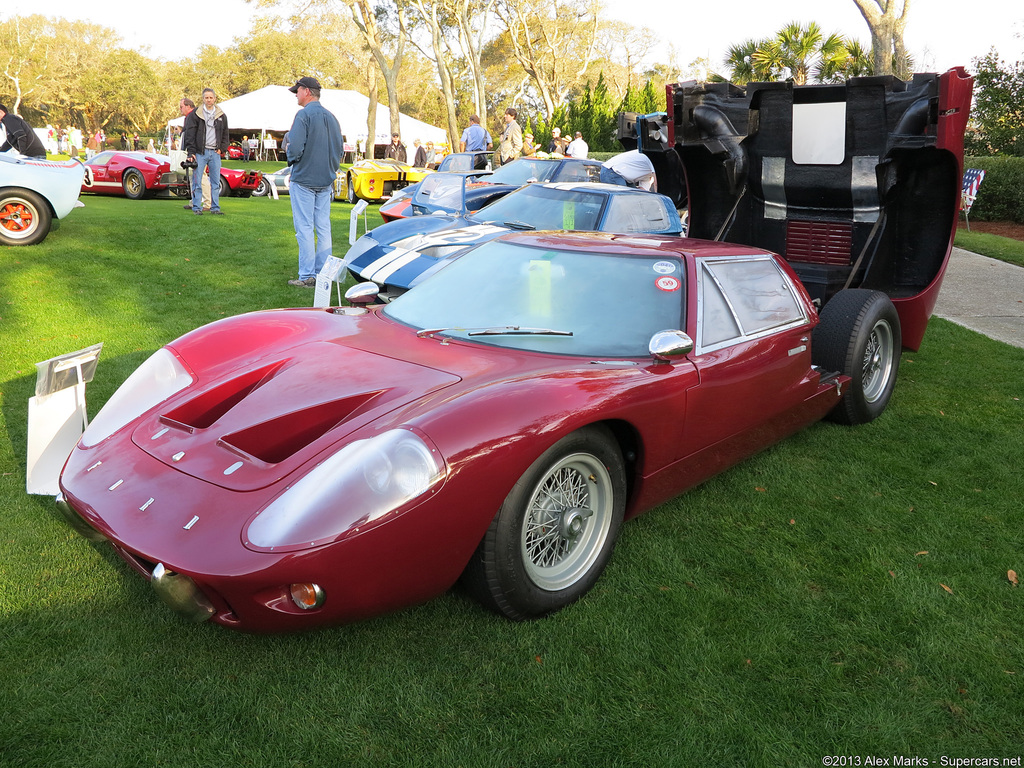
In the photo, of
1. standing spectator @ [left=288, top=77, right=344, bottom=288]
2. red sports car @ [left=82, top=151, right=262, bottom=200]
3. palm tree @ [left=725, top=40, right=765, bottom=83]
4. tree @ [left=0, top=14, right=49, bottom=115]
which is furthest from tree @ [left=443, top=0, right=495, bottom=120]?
tree @ [left=0, top=14, right=49, bottom=115]

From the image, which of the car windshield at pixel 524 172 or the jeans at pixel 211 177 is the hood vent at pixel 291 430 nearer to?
the car windshield at pixel 524 172

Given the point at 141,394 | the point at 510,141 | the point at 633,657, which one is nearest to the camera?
the point at 633,657

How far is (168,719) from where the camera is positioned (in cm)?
219

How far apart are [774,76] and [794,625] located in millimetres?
23472

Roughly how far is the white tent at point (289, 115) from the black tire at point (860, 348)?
35069 millimetres

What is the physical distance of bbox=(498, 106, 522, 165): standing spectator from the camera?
15005mm

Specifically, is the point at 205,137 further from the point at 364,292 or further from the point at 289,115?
the point at 289,115

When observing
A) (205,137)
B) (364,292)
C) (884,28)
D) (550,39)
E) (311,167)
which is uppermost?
(550,39)

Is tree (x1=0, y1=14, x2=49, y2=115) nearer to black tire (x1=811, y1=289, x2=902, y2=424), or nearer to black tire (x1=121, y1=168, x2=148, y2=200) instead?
black tire (x1=121, y1=168, x2=148, y2=200)

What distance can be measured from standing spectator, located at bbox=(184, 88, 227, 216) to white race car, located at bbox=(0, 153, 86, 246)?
9.92 ft

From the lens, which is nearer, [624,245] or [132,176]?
[624,245]

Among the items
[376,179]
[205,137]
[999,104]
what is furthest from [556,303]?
[999,104]

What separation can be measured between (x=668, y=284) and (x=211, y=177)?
11893 mm

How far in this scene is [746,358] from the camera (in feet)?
11.4
